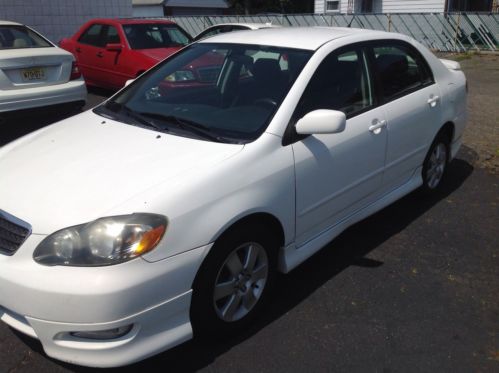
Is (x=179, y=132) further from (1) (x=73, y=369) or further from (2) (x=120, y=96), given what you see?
(1) (x=73, y=369)

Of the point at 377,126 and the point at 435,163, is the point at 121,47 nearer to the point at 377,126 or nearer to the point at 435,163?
the point at 435,163

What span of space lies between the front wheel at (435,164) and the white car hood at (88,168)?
246cm

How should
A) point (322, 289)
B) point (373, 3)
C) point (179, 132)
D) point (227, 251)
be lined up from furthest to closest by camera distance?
point (373, 3) < point (322, 289) < point (179, 132) < point (227, 251)

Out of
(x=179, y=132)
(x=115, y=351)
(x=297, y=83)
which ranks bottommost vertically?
(x=115, y=351)

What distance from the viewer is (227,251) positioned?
264 cm

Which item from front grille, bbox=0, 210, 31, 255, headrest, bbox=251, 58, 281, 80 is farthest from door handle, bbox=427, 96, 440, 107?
front grille, bbox=0, 210, 31, 255

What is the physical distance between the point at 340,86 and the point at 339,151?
1.67ft

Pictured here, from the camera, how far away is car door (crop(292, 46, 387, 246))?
3096mm

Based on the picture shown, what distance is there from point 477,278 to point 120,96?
2.91m

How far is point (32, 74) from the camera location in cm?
643

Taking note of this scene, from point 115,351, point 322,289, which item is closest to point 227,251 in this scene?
point 115,351

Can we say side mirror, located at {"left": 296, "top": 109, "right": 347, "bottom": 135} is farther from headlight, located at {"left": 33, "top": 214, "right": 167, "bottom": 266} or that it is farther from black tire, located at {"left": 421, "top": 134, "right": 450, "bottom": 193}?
black tire, located at {"left": 421, "top": 134, "right": 450, "bottom": 193}

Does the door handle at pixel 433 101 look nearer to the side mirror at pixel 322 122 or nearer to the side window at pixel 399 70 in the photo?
the side window at pixel 399 70

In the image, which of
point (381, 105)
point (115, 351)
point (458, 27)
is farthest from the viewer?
point (458, 27)
